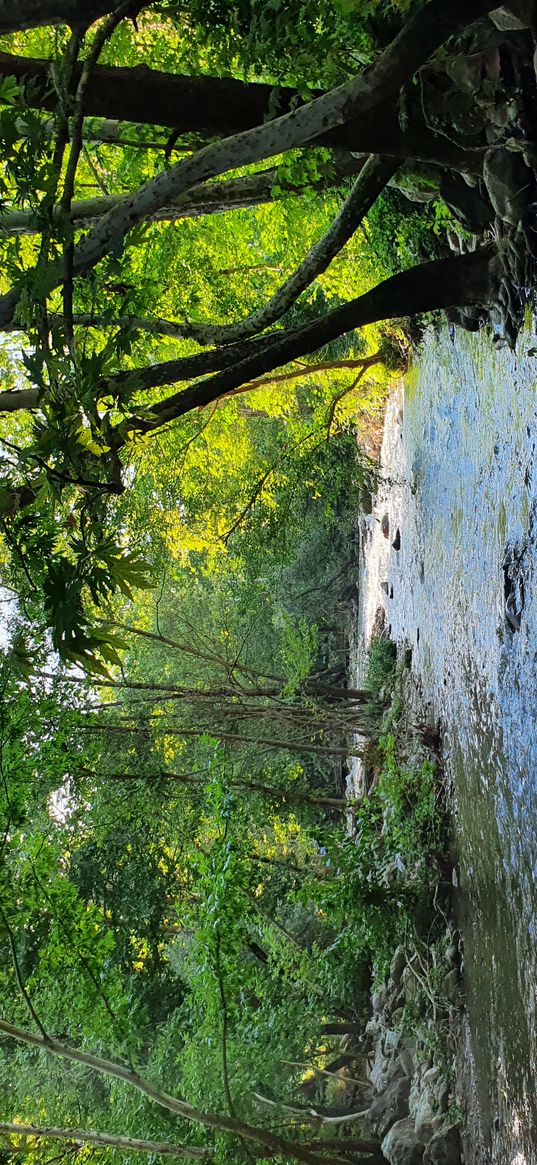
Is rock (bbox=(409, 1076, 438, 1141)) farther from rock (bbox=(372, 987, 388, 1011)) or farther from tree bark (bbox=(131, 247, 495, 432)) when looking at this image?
tree bark (bbox=(131, 247, 495, 432))

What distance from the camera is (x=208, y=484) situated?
12586 millimetres

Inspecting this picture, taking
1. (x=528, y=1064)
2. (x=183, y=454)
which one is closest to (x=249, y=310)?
(x=183, y=454)

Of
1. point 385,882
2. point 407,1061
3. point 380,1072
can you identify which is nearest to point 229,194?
point 385,882

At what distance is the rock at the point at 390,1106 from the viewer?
8.22 m

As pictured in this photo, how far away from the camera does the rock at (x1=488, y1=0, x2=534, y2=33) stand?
421cm

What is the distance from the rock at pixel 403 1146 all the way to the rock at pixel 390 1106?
1.65 feet

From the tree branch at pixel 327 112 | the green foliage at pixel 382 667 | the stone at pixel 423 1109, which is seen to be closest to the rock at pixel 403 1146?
the stone at pixel 423 1109

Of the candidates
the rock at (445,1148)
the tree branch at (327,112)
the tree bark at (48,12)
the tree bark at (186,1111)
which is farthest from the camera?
the rock at (445,1148)

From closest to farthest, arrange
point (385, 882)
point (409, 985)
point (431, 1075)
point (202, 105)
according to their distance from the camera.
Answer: point (202, 105), point (431, 1075), point (385, 882), point (409, 985)

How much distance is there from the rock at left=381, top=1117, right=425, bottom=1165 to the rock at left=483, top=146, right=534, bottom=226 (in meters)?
6.90

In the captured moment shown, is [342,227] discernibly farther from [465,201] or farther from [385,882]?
[385,882]

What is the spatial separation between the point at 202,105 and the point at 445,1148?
7251 mm

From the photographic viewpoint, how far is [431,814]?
27.3ft

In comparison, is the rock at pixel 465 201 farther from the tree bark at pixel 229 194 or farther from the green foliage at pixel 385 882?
the green foliage at pixel 385 882
